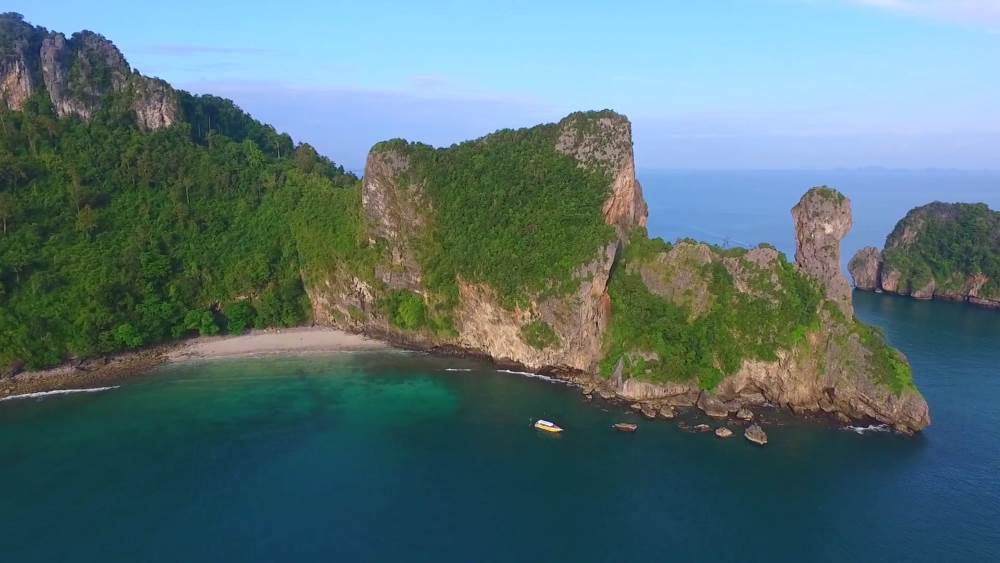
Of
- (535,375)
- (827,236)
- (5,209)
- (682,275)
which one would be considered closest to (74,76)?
(5,209)

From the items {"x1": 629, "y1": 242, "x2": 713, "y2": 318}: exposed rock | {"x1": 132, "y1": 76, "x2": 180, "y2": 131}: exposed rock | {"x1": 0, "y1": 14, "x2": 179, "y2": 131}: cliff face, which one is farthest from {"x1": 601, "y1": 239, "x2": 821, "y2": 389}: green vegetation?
{"x1": 0, "y1": 14, "x2": 179, "y2": 131}: cliff face

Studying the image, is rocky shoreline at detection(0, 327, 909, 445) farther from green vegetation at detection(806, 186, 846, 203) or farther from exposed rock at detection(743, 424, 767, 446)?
green vegetation at detection(806, 186, 846, 203)

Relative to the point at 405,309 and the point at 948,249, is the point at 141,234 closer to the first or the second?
the point at 405,309

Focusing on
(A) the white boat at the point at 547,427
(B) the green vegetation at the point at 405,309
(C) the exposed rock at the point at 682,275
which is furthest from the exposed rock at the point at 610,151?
(B) the green vegetation at the point at 405,309

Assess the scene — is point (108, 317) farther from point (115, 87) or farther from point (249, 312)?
point (115, 87)

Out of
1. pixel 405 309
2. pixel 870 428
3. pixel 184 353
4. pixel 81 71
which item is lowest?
pixel 184 353

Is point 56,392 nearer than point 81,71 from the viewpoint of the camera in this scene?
Yes

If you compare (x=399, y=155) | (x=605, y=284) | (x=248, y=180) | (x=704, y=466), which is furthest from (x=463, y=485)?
(x=248, y=180)
